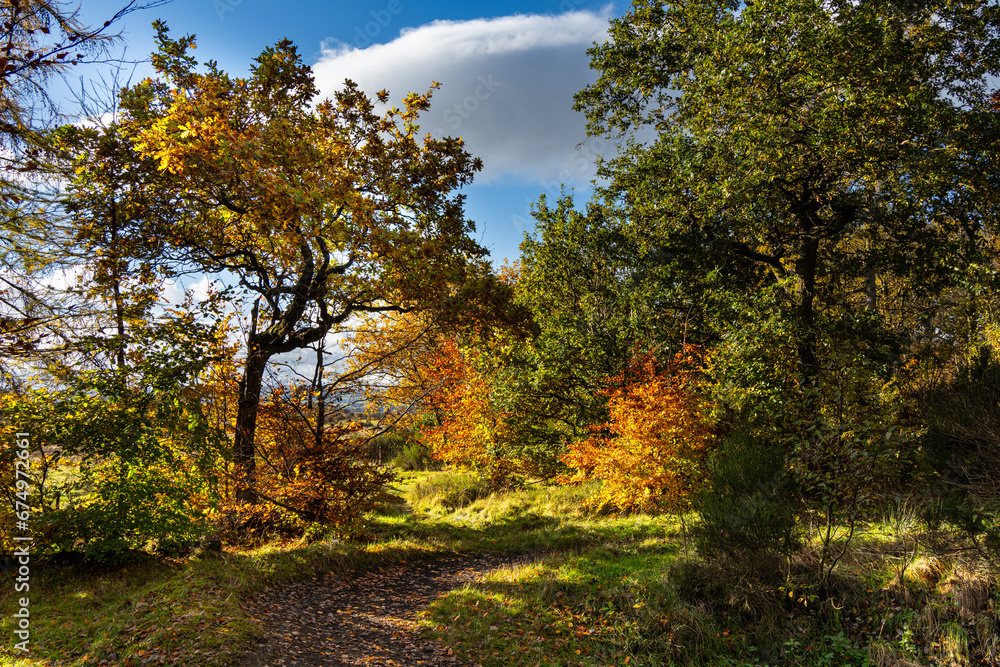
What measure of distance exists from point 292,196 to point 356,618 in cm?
631

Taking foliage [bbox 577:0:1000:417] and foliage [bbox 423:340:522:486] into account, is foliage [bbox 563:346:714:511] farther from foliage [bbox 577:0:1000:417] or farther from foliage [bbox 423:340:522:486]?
foliage [bbox 423:340:522:486]

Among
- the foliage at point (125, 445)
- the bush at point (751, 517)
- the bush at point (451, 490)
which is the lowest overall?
the bush at point (451, 490)

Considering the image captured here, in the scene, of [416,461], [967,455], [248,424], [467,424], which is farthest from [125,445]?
[416,461]

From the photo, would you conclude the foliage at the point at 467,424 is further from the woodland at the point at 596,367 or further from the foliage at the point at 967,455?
the foliage at the point at 967,455

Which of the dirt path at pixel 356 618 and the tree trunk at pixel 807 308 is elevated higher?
the tree trunk at pixel 807 308

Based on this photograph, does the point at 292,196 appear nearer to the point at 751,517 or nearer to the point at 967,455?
the point at 751,517

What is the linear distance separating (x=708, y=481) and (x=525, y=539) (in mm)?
4243

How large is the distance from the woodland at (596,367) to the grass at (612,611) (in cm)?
4

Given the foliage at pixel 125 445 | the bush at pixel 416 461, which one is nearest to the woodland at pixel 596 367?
the foliage at pixel 125 445

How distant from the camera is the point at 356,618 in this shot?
7020 millimetres

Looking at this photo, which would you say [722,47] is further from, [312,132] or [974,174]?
[312,132]

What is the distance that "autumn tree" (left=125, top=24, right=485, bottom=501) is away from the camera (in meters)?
7.66

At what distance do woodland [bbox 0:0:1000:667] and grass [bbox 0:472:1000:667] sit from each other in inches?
1.8

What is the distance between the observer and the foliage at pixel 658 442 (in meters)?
9.98
